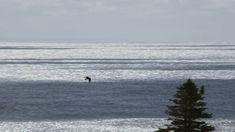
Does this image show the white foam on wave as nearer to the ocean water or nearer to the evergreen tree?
the ocean water

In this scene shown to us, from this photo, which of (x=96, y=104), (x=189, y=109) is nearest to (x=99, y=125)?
(x=96, y=104)

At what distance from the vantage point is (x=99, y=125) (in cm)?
5709

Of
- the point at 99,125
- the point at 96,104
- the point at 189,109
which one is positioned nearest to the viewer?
the point at 189,109

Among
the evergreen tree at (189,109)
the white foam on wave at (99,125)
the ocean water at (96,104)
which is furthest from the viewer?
the ocean water at (96,104)

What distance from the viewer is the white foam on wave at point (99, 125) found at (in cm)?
5380

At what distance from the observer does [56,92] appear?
9675 cm

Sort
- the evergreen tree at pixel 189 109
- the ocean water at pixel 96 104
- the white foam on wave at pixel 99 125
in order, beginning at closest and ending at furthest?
the evergreen tree at pixel 189 109 < the white foam on wave at pixel 99 125 < the ocean water at pixel 96 104

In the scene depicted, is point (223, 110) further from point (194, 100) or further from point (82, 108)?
point (194, 100)

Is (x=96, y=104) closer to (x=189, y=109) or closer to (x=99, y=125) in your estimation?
(x=99, y=125)

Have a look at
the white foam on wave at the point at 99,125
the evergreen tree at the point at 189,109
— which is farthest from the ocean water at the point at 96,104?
the evergreen tree at the point at 189,109

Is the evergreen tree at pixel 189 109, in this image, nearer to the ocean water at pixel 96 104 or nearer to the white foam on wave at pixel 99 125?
the white foam on wave at pixel 99 125

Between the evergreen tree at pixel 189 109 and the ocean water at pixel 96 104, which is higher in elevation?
the evergreen tree at pixel 189 109

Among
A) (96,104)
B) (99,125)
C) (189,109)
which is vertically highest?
(189,109)

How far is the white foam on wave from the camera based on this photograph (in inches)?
2118
